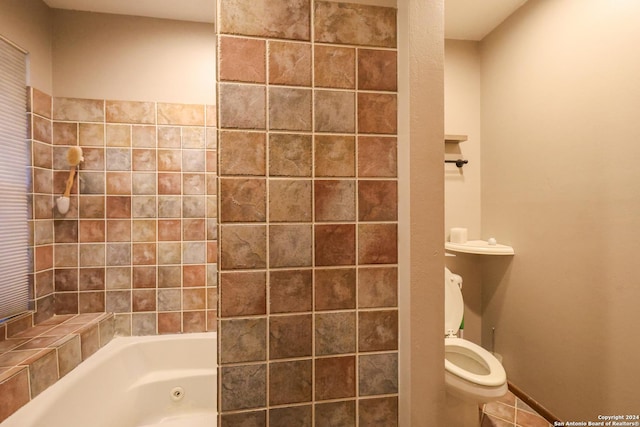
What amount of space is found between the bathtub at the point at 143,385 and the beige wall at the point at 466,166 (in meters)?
1.88

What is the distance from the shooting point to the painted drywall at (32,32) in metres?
1.41

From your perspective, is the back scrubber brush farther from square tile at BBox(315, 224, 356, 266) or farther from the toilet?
the toilet

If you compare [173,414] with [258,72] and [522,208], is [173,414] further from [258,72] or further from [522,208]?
[522,208]

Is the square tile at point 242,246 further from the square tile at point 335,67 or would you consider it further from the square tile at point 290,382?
the square tile at point 335,67

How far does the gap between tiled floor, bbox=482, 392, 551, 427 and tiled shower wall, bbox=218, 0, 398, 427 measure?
1338 millimetres

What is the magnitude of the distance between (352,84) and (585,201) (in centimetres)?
151

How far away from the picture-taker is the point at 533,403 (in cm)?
171

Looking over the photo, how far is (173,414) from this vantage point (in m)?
1.61

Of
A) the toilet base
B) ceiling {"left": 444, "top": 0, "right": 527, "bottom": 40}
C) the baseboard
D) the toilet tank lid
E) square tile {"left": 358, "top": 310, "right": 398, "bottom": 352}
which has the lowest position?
the baseboard

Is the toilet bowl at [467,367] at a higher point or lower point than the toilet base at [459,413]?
higher

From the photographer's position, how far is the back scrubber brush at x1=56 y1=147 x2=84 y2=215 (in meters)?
1.59

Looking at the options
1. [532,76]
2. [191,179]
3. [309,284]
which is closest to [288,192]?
[309,284]

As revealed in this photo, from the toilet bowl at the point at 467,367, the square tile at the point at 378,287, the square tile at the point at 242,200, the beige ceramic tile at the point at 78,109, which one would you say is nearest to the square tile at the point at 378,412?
the square tile at the point at 378,287

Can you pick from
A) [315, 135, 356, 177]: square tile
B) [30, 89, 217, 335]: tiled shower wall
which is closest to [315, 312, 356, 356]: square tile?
[315, 135, 356, 177]: square tile
